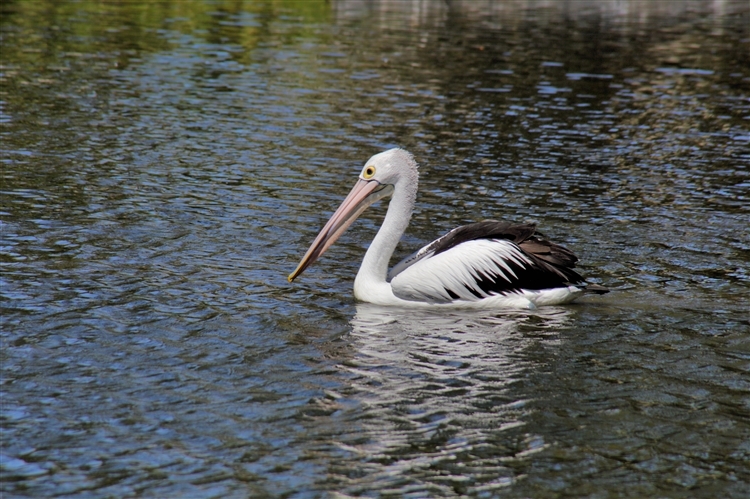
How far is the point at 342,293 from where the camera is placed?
28.5ft

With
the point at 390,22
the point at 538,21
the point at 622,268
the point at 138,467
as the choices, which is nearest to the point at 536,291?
the point at 622,268

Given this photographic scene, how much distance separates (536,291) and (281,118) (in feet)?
27.8

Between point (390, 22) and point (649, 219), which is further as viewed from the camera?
point (390, 22)

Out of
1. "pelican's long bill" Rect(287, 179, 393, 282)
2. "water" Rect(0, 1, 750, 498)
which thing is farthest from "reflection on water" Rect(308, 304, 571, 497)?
"pelican's long bill" Rect(287, 179, 393, 282)

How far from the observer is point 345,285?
891 centimetres

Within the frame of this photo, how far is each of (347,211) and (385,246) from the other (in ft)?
1.67

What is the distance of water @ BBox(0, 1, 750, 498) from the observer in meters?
5.50

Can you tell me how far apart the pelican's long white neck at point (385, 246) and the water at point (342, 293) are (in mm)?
195

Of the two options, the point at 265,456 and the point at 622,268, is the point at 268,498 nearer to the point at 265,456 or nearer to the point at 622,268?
the point at 265,456

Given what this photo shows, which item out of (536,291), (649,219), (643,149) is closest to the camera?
(536,291)

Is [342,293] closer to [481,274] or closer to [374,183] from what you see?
[374,183]

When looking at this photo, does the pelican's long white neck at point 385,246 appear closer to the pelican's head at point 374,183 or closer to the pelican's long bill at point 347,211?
the pelican's head at point 374,183

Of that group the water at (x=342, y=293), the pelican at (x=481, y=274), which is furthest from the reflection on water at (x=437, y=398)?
the pelican at (x=481, y=274)

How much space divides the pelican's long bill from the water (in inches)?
16.5
